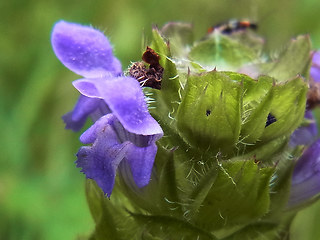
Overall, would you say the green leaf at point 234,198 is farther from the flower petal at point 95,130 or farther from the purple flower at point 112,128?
the flower petal at point 95,130

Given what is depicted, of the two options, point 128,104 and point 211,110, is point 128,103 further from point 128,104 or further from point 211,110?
point 211,110

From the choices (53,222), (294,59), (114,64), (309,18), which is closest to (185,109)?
(114,64)

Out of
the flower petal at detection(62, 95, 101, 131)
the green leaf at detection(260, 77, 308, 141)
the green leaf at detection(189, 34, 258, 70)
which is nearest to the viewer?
the green leaf at detection(260, 77, 308, 141)

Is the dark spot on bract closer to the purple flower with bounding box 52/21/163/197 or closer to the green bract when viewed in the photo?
the green bract

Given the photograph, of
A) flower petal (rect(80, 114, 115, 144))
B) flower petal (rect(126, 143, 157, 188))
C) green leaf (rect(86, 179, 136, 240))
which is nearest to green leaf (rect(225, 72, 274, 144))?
flower petal (rect(126, 143, 157, 188))

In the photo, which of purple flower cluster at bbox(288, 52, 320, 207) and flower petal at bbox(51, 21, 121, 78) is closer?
flower petal at bbox(51, 21, 121, 78)

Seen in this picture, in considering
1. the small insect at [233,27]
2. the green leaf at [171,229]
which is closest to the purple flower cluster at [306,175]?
the green leaf at [171,229]

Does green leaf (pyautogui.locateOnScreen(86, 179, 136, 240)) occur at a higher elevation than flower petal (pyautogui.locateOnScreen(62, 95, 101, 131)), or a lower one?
lower
